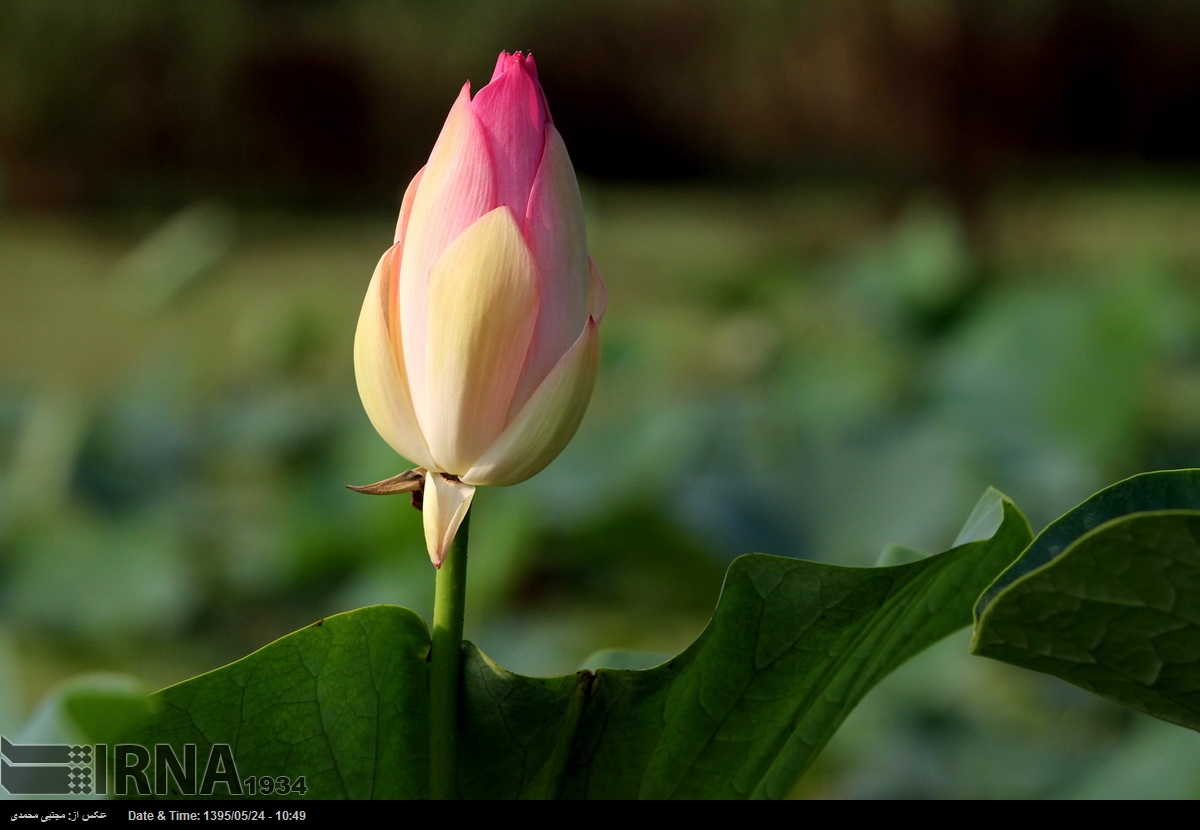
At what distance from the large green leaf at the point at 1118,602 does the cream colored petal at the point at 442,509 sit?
11 cm

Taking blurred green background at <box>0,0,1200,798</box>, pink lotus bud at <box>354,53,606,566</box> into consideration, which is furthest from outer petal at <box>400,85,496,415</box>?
blurred green background at <box>0,0,1200,798</box>

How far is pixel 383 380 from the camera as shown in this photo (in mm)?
250

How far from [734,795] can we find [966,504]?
0.77 metres

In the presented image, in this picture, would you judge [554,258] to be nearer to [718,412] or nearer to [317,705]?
[317,705]

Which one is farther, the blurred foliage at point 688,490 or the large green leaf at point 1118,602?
the blurred foliage at point 688,490

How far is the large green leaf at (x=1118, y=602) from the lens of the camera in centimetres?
22

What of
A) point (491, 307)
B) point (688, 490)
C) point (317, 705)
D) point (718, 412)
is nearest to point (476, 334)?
point (491, 307)

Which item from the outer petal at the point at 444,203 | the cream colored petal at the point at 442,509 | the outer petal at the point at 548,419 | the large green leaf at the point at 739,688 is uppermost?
the outer petal at the point at 444,203

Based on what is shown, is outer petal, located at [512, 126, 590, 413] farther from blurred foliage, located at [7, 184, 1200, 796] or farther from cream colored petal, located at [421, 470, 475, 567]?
blurred foliage, located at [7, 184, 1200, 796]

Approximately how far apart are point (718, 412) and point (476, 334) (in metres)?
1.24

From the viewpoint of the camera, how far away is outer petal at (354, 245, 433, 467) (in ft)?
0.82

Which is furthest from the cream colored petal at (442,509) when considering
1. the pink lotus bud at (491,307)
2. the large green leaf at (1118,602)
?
the large green leaf at (1118,602)

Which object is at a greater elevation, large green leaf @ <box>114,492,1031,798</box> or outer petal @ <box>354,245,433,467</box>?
outer petal @ <box>354,245,433,467</box>

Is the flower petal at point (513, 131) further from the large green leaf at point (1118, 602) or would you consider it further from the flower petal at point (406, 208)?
the large green leaf at point (1118, 602)
